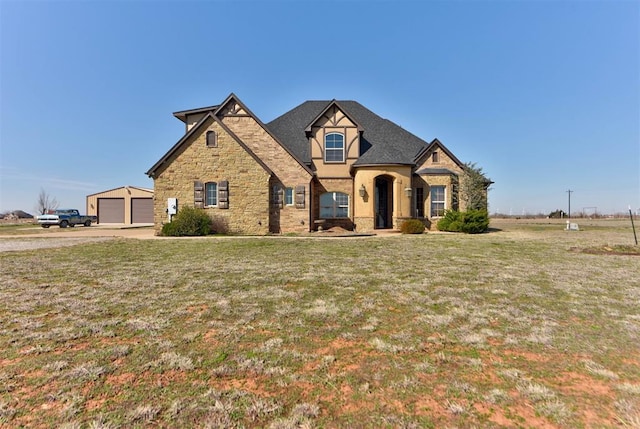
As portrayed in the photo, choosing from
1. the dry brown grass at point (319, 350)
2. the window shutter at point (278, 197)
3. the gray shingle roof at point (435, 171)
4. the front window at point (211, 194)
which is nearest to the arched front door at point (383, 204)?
the gray shingle roof at point (435, 171)

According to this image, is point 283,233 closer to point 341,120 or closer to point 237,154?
point 237,154

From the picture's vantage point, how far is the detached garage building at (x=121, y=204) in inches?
1585

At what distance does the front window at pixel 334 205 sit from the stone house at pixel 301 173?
7 cm

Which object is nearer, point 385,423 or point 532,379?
point 385,423

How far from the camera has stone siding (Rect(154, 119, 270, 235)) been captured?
18297 mm

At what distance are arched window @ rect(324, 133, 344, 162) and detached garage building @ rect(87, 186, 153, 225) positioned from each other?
97.9 feet

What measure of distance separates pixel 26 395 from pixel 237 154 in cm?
1683

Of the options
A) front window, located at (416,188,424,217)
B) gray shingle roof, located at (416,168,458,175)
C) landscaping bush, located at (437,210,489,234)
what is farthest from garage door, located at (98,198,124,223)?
landscaping bush, located at (437,210,489,234)

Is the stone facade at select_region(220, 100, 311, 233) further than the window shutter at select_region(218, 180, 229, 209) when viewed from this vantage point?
Yes

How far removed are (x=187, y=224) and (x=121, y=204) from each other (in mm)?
29950

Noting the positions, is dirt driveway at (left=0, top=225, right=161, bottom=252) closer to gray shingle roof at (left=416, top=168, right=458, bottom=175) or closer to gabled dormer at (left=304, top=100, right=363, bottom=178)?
gabled dormer at (left=304, top=100, right=363, bottom=178)

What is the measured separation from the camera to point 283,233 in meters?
19.3

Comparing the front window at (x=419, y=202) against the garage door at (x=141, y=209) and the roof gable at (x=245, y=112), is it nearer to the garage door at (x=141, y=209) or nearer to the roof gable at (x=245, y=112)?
the roof gable at (x=245, y=112)

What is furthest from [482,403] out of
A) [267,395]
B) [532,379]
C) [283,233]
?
[283,233]
